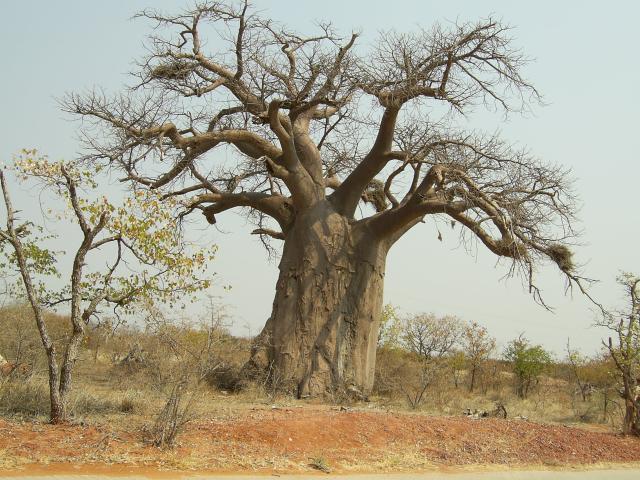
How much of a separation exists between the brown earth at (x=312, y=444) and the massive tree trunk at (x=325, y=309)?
1583 mm

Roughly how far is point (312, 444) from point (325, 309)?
3516mm

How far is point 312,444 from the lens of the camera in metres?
6.74

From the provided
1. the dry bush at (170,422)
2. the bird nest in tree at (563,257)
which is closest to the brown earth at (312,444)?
the dry bush at (170,422)

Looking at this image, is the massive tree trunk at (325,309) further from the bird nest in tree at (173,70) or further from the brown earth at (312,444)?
the bird nest in tree at (173,70)

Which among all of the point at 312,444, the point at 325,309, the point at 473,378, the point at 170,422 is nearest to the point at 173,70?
the point at 325,309

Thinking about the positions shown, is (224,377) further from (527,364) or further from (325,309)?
(527,364)

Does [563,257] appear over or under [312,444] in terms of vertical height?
over

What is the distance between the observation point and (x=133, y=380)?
925 centimetres

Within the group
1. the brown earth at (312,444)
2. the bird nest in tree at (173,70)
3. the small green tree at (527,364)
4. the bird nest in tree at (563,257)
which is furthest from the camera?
the small green tree at (527,364)

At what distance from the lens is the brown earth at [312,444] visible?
18.7ft

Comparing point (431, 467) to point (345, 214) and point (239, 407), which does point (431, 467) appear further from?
point (345, 214)

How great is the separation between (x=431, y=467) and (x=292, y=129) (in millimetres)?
5932

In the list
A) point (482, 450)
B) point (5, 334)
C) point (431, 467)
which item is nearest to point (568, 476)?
point (482, 450)

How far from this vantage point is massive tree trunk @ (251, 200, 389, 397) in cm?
989
